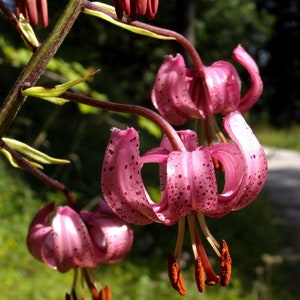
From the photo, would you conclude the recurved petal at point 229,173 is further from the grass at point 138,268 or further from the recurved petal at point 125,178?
the grass at point 138,268

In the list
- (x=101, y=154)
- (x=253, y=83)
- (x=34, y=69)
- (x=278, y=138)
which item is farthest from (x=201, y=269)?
(x=278, y=138)

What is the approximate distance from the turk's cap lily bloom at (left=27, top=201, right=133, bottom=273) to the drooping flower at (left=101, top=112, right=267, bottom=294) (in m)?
0.10

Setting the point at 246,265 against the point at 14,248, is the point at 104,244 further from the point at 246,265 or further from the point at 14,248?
the point at 246,265

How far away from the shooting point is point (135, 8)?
0.61 metres

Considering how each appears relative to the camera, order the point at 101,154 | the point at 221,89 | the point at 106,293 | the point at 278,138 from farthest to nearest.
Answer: the point at 278,138 < the point at 101,154 < the point at 221,89 < the point at 106,293

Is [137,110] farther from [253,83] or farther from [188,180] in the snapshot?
[253,83]

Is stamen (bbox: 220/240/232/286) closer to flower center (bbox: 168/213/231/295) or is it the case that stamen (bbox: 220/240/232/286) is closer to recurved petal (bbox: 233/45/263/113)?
flower center (bbox: 168/213/231/295)

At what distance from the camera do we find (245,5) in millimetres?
7418

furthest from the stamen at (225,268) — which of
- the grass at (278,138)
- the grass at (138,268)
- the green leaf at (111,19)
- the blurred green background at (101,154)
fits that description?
the grass at (278,138)

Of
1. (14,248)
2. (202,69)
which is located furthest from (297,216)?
(202,69)

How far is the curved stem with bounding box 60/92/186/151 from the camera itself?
58 centimetres

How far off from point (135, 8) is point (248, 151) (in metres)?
0.16

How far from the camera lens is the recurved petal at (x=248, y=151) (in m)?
0.59

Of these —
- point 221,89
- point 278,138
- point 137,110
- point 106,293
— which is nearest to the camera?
point 137,110
